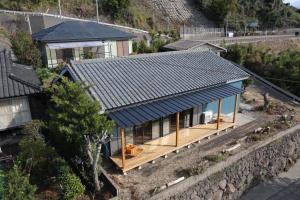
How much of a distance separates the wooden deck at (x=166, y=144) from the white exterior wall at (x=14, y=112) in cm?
650

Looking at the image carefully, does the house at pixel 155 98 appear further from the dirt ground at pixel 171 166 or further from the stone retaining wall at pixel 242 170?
the stone retaining wall at pixel 242 170

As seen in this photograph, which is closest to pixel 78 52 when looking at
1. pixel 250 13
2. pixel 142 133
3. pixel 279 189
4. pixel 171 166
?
pixel 142 133

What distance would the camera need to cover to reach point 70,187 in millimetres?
10281

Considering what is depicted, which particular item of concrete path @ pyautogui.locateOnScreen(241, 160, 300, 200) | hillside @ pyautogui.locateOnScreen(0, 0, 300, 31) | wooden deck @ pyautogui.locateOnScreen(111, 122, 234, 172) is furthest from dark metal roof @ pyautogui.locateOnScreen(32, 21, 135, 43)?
concrete path @ pyautogui.locateOnScreen(241, 160, 300, 200)

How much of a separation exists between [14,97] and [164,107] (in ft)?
29.1

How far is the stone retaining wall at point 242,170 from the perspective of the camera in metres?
12.2

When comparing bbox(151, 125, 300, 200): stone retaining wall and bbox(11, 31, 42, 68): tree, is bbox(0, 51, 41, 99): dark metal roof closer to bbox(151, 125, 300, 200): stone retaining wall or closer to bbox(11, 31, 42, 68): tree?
bbox(11, 31, 42, 68): tree

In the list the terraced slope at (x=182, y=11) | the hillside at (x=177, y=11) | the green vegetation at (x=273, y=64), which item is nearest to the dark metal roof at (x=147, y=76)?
the green vegetation at (x=273, y=64)

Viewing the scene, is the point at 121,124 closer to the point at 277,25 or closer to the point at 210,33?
the point at 210,33

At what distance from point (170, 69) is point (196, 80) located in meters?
1.99

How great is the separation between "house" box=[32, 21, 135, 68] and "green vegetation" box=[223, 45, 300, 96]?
608 inches

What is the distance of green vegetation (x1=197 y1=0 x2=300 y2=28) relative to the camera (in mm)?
67250

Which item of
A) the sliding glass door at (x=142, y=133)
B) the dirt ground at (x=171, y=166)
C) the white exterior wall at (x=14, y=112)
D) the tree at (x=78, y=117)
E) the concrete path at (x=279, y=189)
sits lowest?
the concrete path at (x=279, y=189)

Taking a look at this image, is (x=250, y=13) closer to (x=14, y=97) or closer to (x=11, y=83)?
(x=11, y=83)
